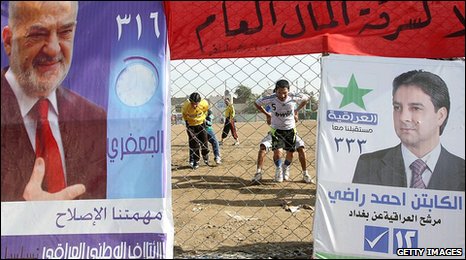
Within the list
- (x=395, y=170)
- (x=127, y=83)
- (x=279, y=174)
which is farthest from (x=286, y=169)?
(x=127, y=83)

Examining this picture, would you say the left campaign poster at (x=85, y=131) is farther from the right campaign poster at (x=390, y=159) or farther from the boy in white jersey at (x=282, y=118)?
the boy in white jersey at (x=282, y=118)

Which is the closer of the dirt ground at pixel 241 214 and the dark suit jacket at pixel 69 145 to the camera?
the dark suit jacket at pixel 69 145

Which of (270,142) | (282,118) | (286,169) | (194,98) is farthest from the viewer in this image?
(194,98)

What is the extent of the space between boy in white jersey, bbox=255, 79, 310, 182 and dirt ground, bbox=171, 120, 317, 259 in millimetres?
493

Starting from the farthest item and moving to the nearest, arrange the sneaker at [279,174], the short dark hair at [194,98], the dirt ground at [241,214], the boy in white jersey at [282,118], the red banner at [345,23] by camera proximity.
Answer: the short dark hair at [194,98], the sneaker at [279,174], the boy in white jersey at [282,118], the dirt ground at [241,214], the red banner at [345,23]

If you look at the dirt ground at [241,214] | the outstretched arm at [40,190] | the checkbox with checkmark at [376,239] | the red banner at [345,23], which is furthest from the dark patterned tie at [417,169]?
the outstretched arm at [40,190]

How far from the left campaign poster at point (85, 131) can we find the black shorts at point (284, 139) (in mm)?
4435

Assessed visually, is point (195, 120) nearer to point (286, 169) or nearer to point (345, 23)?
point (286, 169)

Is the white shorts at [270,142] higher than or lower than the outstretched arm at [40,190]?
higher

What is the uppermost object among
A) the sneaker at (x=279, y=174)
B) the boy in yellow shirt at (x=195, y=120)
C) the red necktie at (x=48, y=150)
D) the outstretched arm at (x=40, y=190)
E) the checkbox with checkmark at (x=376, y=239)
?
the boy in yellow shirt at (x=195, y=120)

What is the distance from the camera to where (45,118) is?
286cm

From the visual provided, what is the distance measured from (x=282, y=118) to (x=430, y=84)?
13.9 feet

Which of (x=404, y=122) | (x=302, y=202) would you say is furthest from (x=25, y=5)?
(x=302, y=202)

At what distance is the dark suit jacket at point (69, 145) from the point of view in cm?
283
